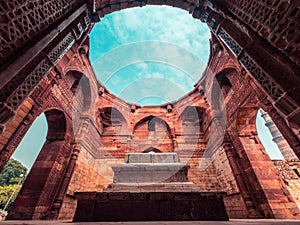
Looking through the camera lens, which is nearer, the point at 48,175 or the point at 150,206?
the point at 150,206

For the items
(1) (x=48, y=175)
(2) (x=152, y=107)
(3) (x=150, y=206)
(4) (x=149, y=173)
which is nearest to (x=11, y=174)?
(1) (x=48, y=175)

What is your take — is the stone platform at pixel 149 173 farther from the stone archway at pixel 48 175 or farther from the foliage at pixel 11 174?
the foliage at pixel 11 174

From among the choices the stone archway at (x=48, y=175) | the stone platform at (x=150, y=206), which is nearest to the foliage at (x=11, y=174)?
the stone archway at (x=48, y=175)

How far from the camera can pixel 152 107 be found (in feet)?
37.0

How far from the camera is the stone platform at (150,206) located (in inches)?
100

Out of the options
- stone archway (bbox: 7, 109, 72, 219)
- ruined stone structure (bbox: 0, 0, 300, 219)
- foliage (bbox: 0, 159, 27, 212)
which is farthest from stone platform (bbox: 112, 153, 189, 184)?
foliage (bbox: 0, 159, 27, 212)

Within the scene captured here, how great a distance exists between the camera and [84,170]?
24.3ft

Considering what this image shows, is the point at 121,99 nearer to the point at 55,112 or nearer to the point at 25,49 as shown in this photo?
the point at 55,112

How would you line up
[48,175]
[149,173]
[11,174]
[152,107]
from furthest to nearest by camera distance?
1. [11,174]
2. [152,107]
3. [48,175]
4. [149,173]

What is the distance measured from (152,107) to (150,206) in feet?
29.2

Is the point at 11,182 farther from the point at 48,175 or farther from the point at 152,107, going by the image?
the point at 152,107

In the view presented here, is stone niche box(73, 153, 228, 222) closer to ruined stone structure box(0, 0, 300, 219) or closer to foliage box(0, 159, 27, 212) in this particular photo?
ruined stone structure box(0, 0, 300, 219)

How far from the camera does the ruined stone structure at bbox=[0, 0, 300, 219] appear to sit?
2.33 metres

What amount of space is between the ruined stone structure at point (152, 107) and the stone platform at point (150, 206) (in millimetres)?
653
